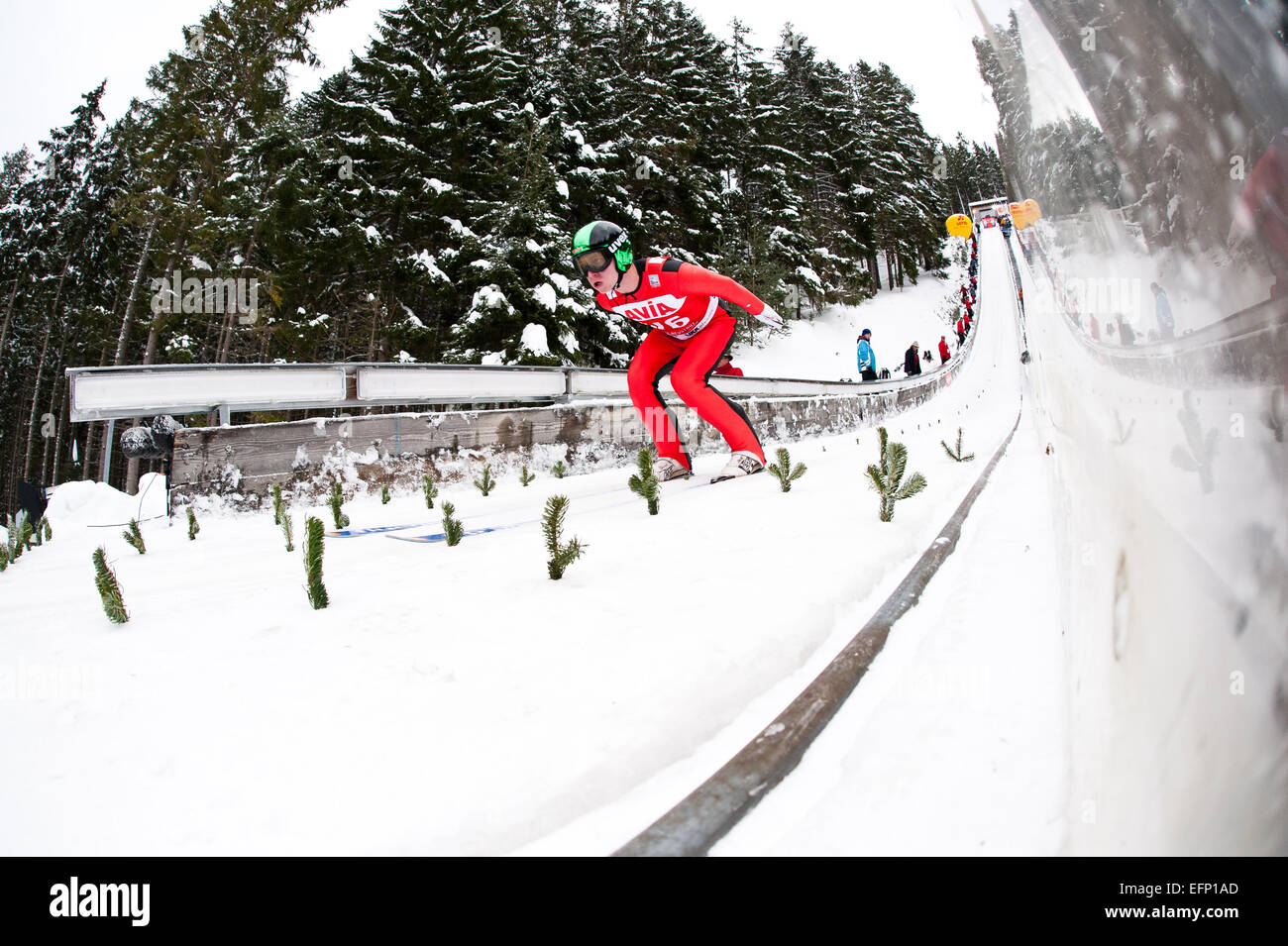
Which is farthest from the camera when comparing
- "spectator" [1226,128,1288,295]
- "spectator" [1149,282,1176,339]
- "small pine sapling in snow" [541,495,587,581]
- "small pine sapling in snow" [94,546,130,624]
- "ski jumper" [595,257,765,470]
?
"ski jumper" [595,257,765,470]

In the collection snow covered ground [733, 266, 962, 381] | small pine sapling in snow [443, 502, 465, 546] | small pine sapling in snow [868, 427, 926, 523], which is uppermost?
snow covered ground [733, 266, 962, 381]

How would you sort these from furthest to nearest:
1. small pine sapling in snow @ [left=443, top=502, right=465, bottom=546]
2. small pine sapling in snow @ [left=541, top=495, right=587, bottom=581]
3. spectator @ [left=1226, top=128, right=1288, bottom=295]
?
small pine sapling in snow @ [left=443, top=502, right=465, bottom=546] → small pine sapling in snow @ [left=541, top=495, right=587, bottom=581] → spectator @ [left=1226, top=128, right=1288, bottom=295]

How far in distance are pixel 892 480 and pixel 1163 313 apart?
7.15 ft

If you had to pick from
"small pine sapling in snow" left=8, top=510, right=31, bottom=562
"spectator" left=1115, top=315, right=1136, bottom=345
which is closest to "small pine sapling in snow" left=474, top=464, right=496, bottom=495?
"small pine sapling in snow" left=8, top=510, right=31, bottom=562

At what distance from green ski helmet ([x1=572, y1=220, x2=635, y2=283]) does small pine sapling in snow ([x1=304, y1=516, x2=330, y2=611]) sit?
3297 millimetres

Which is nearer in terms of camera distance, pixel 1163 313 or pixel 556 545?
pixel 1163 313

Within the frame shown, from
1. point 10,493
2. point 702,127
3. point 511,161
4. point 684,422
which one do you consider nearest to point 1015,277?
point 702,127

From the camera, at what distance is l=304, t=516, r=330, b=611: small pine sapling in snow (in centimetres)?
179

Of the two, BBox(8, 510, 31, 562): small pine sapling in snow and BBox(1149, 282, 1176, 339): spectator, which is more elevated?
BBox(1149, 282, 1176, 339): spectator

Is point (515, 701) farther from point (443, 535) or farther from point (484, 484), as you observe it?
point (484, 484)

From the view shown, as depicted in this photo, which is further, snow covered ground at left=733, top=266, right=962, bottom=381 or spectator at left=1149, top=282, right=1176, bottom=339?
snow covered ground at left=733, top=266, right=962, bottom=381

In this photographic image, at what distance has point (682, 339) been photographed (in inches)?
207

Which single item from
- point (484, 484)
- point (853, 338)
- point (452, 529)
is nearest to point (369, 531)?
point (452, 529)

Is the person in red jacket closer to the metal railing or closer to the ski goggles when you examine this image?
the ski goggles
